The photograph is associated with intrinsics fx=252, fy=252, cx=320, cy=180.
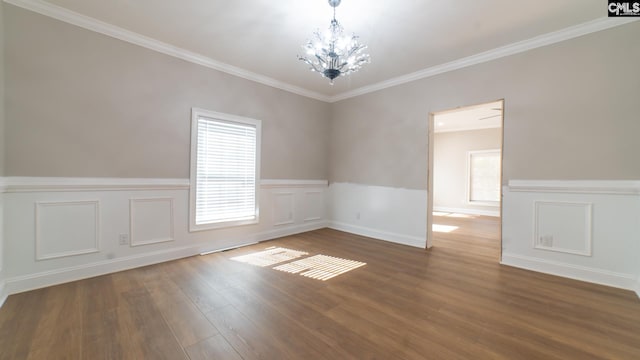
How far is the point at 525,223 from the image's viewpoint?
330 centimetres

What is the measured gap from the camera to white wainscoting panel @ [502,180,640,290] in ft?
8.85

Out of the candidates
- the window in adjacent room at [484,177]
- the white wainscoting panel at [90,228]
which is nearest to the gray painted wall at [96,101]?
the white wainscoting panel at [90,228]

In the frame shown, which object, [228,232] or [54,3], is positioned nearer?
[54,3]

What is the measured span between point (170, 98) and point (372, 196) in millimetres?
3701

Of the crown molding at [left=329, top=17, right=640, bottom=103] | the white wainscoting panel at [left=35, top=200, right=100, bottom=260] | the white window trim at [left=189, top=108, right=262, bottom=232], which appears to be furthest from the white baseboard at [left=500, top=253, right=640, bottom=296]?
the white wainscoting panel at [left=35, top=200, right=100, bottom=260]

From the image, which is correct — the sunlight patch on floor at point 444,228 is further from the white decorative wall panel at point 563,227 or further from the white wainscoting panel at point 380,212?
the white decorative wall panel at point 563,227

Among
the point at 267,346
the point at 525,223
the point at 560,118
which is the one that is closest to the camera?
the point at 267,346

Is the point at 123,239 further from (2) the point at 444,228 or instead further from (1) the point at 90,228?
(2) the point at 444,228

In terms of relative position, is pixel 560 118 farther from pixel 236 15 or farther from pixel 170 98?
pixel 170 98

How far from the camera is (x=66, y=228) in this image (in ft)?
9.05

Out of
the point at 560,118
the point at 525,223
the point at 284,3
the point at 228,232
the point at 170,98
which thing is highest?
the point at 284,3

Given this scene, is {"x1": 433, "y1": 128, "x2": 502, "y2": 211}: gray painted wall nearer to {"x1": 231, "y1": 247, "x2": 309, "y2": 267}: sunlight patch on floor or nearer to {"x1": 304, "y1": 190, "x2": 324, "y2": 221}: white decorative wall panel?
{"x1": 304, "y1": 190, "x2": 324, "y2": 221}: white decorative wall panel

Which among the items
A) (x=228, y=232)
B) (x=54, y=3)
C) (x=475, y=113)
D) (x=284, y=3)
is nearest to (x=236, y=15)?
(x=284, y=3)

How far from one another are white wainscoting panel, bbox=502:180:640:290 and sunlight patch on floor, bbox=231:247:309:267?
293cm
